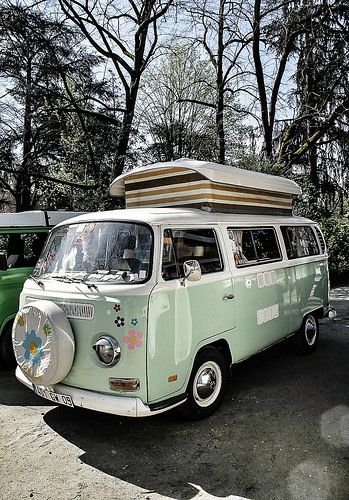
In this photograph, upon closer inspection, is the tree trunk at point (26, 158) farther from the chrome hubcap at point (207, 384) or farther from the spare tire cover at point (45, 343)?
the chrome hubcap at point (207, 384)

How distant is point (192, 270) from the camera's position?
386 cm

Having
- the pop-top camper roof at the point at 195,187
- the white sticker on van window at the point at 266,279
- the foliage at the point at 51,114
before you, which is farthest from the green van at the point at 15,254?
the foliage at the point at 51,114

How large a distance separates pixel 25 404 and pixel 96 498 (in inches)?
79.0

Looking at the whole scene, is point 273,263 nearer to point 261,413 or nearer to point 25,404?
point 261,413

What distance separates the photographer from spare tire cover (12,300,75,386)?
3.67 meters

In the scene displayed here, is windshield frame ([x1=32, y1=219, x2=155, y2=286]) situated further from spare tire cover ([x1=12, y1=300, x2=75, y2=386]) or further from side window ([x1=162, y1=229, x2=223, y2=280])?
spare tire cover ([x1=12, y1=300, x2=75, y2=386])

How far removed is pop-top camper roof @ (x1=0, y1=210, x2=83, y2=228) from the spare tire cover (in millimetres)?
2657

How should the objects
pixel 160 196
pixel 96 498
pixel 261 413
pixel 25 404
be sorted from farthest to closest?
pixel 160 196
pixel 25 404
pixel 261 413
pixel 96 498

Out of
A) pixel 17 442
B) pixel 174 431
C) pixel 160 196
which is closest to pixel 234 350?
pixel 174 431

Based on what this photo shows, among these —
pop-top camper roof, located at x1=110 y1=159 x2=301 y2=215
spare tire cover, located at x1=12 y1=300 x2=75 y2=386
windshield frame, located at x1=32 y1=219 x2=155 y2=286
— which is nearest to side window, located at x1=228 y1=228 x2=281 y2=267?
pop-top camper roof, located at x1=110 y1=159 x2=301 y2=215

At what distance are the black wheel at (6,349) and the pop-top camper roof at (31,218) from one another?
1507 millimetres

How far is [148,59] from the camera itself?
1239cm

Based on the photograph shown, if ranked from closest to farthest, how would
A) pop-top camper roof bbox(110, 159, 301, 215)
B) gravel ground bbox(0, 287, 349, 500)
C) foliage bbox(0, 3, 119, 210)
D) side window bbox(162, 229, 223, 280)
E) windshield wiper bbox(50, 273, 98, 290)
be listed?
1. gravel ground bbox(0, 287, 349, 500)
2. windshield wiper bbox(50, 273, 98, 290)
3. side window bbox(162, 229, 223, 280)
4. pop-top camper roof bbox(110, 159, 301, 215)
5. foliage bbox(0, 3, 119, 210)

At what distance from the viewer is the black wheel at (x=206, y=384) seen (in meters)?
4.10
